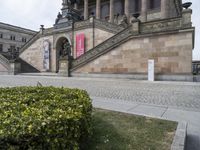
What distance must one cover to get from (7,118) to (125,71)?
1662 cm

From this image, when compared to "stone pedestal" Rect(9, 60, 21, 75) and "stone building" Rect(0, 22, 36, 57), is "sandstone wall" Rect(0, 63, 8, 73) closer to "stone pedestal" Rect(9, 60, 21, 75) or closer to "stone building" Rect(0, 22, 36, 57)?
"stone pedestal" Rect(9, 60, 21, 75)

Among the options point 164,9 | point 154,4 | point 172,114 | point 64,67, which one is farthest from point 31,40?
point 172,114

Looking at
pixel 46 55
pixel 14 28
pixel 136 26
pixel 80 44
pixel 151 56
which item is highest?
pixel 14 28

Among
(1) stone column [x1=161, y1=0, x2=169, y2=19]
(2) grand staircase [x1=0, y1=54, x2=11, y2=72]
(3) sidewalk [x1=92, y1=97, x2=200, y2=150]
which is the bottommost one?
(3) sidewalk [x1=92, y1=97, x2=200, y2=150]

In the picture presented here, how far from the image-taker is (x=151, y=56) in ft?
57.0

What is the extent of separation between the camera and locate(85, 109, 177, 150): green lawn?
11.6 ft

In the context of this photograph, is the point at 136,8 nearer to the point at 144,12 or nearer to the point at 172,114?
the point at 144,12

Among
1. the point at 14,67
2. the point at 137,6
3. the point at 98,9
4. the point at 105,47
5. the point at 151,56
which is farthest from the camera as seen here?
the point at 98,9

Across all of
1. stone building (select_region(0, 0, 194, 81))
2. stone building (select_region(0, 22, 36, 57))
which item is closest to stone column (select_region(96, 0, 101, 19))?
stone building (select_region(0, 0, 194, 81))

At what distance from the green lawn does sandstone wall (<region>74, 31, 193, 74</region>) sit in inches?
478

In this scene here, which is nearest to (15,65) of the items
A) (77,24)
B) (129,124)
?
(77,24)

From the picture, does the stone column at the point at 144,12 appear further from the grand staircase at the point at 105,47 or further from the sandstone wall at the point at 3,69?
the sandstone wall at the point at 3,69

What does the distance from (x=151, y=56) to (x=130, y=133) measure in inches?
557

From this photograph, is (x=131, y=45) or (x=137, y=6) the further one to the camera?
(x=137, y=6)
